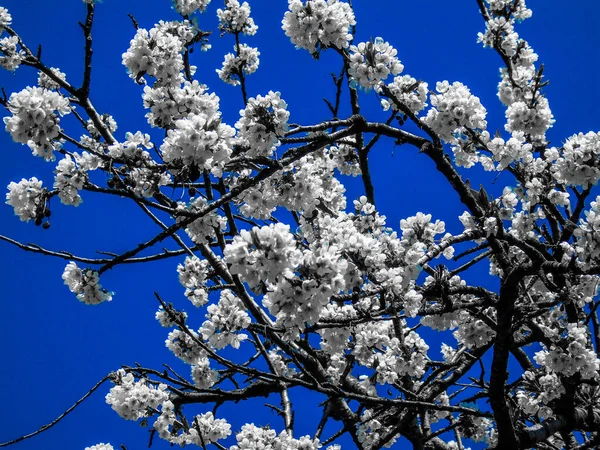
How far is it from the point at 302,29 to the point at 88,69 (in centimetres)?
227

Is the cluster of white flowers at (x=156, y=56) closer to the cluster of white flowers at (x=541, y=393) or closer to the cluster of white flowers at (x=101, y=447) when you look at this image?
the cluster of white flowers at (x=101, y=447)

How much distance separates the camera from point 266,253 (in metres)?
2.83

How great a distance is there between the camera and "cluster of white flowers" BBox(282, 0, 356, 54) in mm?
4711

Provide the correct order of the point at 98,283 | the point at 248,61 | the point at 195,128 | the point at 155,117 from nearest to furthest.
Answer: the point at 195,128
the point at 155,117
the point at 98,283
the point at 248,61

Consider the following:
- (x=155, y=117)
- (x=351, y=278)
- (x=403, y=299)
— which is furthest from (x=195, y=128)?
(x=403, y=299)

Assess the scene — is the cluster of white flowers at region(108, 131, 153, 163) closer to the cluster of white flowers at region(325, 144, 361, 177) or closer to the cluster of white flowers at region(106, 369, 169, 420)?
the cluster of white flowers at region(106, 369, 169, 420)

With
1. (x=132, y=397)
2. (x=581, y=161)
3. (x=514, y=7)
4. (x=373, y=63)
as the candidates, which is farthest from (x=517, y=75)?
(x=132, y=397)

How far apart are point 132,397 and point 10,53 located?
4.82 m

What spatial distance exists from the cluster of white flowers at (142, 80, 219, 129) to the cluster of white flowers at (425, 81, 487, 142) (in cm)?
251

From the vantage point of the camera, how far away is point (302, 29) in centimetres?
482

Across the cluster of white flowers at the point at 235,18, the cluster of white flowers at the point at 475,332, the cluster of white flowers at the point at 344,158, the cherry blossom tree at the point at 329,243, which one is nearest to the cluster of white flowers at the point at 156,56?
the cherry blossom tree at the point at 329,243

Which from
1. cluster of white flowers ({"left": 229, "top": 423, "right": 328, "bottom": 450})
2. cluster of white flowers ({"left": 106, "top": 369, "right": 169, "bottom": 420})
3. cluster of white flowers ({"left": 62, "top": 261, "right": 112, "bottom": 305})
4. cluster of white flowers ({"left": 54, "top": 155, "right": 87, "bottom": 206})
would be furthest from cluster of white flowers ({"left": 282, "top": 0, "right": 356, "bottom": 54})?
cluster of white flowers ({"left": 106, "top": 369, "right": 169, "bottom": 420})

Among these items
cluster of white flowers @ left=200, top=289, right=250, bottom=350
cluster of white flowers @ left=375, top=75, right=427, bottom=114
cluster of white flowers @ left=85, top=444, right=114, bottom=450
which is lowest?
cluster of white flowers @ left=85, top=444, right=114, bottom=450

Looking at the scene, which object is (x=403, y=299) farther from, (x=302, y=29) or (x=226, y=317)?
(x=302, y=29)
